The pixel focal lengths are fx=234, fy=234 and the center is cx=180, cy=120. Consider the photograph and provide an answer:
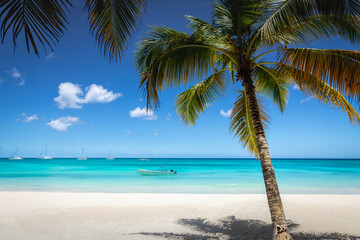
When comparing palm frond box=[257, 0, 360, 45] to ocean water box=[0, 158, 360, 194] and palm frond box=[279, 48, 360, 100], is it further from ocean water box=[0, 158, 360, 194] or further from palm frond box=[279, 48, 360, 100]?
ocean water box=[0, 158, 360, 194]

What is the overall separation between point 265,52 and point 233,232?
4027mm

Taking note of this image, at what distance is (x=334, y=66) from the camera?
145 inches

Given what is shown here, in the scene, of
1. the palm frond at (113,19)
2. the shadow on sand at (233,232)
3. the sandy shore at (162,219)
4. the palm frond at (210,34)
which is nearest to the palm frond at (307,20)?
the palm frond at (210,34)

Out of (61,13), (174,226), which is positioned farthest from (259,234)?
(61,13)

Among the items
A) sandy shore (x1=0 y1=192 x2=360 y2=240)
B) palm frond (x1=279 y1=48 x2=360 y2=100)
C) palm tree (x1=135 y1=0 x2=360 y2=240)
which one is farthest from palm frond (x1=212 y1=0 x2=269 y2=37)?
sandy shore (x1=0 y1=192 x2=360 y2=240)

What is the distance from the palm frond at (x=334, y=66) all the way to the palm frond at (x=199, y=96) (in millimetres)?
2312

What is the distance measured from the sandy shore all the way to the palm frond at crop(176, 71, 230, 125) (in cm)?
290

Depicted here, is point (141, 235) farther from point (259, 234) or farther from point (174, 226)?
point (259, 234)

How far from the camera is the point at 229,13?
477cm

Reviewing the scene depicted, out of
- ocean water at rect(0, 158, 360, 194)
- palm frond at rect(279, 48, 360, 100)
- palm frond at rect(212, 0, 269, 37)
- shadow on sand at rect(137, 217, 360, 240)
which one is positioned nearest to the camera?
palm frond at rect(279, 48, 360, 100)

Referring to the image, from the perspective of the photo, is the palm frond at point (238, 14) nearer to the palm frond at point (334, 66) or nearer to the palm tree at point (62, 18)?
the palm frond at point (334, 66)

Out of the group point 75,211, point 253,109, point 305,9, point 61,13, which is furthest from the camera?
point 75,211

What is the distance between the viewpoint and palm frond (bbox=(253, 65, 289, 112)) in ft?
19.0

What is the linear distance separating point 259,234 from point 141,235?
2639mm
